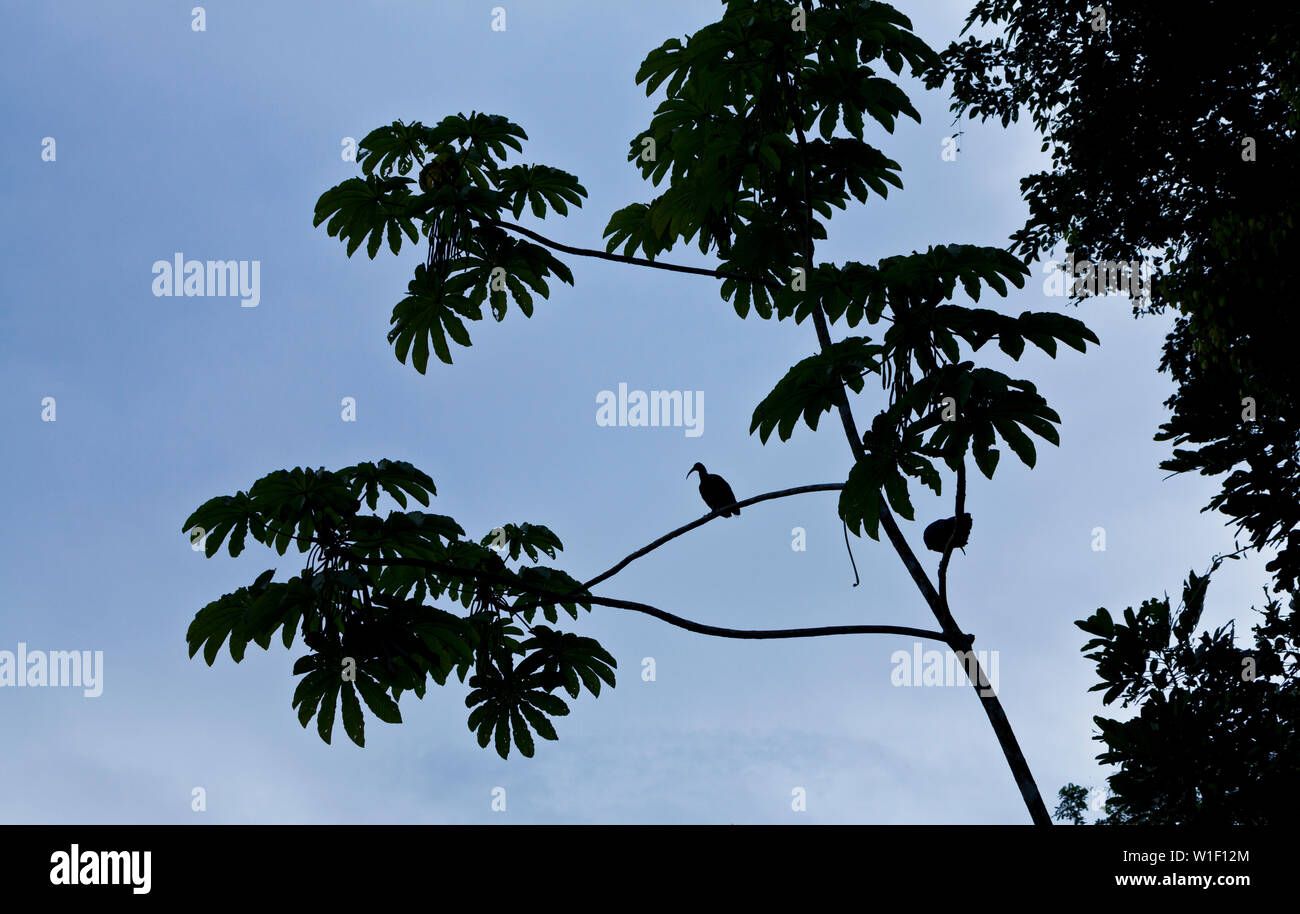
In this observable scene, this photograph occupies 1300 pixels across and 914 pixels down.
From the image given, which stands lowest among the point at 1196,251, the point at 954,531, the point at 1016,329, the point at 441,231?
the point at 954,531

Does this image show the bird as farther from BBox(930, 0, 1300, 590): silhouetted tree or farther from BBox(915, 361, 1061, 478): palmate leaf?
BBox(930, 0, 1300, 590): silhouetted tree

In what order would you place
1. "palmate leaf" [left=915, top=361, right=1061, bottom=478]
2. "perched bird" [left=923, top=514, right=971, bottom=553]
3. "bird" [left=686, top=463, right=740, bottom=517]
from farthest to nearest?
"bird" [left=686, top=463, right=740, bottom=517]
"perched bird" [left=923, top=514, right=971, bottom=553]
"palmate leaf" [left=915, top=361, right=1061, bottom=478]

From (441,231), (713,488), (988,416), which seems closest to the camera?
(988,416)

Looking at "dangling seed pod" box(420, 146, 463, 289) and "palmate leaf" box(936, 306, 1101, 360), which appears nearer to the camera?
"palmate leaf" box(936, 306, 1101, 360)

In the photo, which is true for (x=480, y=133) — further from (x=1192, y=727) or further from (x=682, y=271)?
(x=1192, y=727)

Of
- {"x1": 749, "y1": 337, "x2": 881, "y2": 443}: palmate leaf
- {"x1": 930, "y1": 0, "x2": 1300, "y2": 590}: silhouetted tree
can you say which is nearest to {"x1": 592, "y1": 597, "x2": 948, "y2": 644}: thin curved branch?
{"x1": 749, "y1": 337, "x2": 881, "y2": 443}: palmate leaf

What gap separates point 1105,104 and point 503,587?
383 inches

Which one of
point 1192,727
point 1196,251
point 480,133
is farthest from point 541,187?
point 1196,251

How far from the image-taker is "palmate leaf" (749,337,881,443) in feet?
11.8

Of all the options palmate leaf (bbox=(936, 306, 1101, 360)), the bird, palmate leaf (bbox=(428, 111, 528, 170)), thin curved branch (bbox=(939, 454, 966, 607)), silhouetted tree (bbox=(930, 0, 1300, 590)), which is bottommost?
thin curved branch (bbox=(939, 454, 966, 607))

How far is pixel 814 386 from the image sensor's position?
148 inches

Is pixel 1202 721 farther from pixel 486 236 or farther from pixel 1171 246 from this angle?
pixel 1171 246
